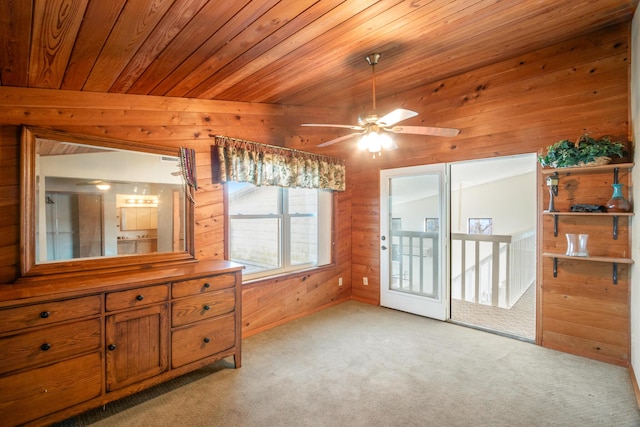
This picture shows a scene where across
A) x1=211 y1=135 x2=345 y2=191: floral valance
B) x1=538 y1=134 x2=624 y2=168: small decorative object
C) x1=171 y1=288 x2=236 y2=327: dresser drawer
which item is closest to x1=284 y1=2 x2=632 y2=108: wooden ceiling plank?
x1=211 y1=135 x2=345 y2=191: floral valance

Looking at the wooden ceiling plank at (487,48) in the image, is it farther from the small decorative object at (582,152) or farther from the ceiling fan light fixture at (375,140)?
the small decorative object at (582,152)

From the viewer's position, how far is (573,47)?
2820 mm

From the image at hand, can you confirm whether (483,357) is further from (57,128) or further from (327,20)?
(57,128)

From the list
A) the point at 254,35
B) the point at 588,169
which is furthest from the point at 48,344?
the point at 588,169

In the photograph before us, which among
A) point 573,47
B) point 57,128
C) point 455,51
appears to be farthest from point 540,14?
point 57,128

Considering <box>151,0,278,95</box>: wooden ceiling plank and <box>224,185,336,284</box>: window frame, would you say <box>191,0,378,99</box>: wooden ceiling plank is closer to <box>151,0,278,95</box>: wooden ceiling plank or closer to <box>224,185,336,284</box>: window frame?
<box>151,0,278,95</box>: wooden ceiling plank

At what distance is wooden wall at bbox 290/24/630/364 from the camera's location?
2.67 metres

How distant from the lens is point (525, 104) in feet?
10.1

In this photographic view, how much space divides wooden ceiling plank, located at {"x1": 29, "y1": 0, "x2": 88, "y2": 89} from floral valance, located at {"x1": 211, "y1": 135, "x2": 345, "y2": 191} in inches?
50.9

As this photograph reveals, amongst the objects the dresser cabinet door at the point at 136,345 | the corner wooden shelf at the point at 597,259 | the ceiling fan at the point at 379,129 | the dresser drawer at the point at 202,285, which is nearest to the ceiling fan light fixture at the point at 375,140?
the ceiling fan at the point at 379,129

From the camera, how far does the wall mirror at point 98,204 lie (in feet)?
7.02

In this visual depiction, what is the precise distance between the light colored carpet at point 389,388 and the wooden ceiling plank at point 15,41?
2.25m

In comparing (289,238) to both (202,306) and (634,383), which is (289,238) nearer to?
(202,306)

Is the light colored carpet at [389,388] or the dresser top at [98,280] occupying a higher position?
the dresser top at [98,280]
